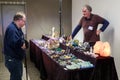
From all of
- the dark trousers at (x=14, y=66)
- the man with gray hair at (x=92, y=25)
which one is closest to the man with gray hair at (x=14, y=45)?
the dark trousers at (x=14, y=66)

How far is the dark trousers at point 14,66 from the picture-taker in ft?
9.46

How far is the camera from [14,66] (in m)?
2.90

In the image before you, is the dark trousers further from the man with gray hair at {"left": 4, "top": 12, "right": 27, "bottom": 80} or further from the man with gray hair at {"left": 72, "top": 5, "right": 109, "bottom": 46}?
the man with gray hair at {"left": 72, "top": 5, "right": 109, "bottom": 46}

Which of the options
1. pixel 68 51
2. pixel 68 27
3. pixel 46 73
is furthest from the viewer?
pixel 68 27

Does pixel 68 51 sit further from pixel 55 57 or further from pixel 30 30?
pixel 30 30

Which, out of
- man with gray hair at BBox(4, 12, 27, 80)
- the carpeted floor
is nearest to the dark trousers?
man with gray hair at BBox(4, 12, 27, 80)

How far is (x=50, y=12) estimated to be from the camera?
21.1 feet

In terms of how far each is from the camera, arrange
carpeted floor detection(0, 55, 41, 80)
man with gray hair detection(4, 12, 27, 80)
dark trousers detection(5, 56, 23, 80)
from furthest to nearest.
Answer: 1. carpeted floor detection(0, 55, 41, 80)
2. dark trousers detection(5, 56, 23, 80)
3. man with gray hair detection(4, 12, 27, 80)

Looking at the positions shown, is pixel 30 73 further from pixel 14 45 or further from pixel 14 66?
pixel 14 45

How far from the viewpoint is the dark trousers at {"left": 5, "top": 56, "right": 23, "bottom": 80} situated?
2885 mm

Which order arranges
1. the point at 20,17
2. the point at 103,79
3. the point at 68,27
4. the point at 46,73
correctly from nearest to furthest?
the point at 103,79, the point at 20,17, the point at 46,73, the point at 68,27

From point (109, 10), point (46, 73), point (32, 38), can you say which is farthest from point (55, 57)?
point (32, 38)

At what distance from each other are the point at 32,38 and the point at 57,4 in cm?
133

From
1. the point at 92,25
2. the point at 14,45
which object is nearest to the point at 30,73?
the point at 92,25
